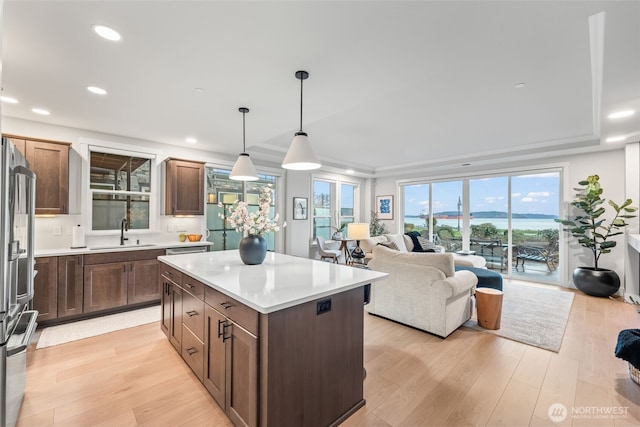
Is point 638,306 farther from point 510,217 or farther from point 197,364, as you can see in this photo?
point 197,364

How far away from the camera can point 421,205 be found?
24.9 ft

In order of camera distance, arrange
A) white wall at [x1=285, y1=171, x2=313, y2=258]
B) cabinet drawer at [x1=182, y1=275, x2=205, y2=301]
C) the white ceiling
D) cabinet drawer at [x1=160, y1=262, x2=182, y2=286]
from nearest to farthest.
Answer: the white ceiling → cabinet drawer at [x1=182, y1=275, x2=205, y2=301] → cabinet drawer at [x1=160, y1=262, x2=182, y2=286] → white wall at [x1=285, y1=171, x2=313, y2=258]

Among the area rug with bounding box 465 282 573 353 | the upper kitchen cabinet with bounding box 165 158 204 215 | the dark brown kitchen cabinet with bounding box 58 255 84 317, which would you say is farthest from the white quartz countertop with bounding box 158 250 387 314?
the area rug with bounding box 465 282 573 353

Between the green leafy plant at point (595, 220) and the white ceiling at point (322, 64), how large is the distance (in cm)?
96

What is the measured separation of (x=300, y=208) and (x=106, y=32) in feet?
16.0

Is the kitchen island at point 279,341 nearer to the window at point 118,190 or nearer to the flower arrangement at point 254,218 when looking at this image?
the flower arrangement at point 254,218

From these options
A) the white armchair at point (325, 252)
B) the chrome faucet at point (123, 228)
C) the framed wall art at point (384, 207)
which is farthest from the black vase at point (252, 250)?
the framed wall art at point (384, 207)

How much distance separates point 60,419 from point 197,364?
881mm

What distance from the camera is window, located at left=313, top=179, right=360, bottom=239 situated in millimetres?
7309

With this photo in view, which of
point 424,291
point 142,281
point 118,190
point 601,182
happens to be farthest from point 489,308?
point 118,190

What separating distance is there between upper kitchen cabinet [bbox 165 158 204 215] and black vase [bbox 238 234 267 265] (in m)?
2.55

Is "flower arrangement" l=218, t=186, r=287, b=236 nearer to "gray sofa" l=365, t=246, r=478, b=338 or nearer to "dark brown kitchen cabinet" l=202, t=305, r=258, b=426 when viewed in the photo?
"dark brown kitchen cabinet" l=202, t=305, r=258, b=426

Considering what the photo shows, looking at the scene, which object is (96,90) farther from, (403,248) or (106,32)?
(403,248)

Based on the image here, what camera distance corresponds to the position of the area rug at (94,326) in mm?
3035
